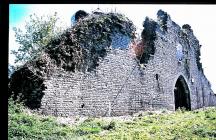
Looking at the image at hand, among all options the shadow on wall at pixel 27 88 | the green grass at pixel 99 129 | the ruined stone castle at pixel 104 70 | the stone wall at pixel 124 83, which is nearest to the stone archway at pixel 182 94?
the stone wall at pixel 124 83

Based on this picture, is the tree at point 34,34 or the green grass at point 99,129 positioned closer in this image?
the green grass at point 99,129

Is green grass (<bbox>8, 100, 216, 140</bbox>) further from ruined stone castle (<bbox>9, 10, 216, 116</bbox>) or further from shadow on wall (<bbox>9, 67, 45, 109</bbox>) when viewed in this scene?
ruined stone castle (<bbox>9, 10, 216, 116</bbox>)

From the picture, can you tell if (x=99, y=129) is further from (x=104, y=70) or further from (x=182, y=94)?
(x=182, y=94)

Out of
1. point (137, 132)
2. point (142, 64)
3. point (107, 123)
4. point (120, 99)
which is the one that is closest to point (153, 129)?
point (137, 132)

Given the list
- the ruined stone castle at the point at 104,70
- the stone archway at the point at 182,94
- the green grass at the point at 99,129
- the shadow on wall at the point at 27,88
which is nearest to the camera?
the green grass at the point at 99,129

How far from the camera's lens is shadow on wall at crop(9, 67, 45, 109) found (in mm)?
8602

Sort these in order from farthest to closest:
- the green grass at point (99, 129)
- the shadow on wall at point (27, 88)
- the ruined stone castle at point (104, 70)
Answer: the ruined stone castle at point (104, 70)
the shadow on wall at point (27, 88)
the green grass at point (99, 129)

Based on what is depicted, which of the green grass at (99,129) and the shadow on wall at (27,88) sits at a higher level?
the shadow on wall at (27,88)

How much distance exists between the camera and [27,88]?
8773 millimetres

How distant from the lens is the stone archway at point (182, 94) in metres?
16.1

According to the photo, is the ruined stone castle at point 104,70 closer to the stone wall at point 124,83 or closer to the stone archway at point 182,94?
the stone wall at point 124,83

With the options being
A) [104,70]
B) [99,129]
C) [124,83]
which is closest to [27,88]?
[99,129]

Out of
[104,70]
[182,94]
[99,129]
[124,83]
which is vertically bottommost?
[99,129]

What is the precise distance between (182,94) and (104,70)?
22.3 feet
